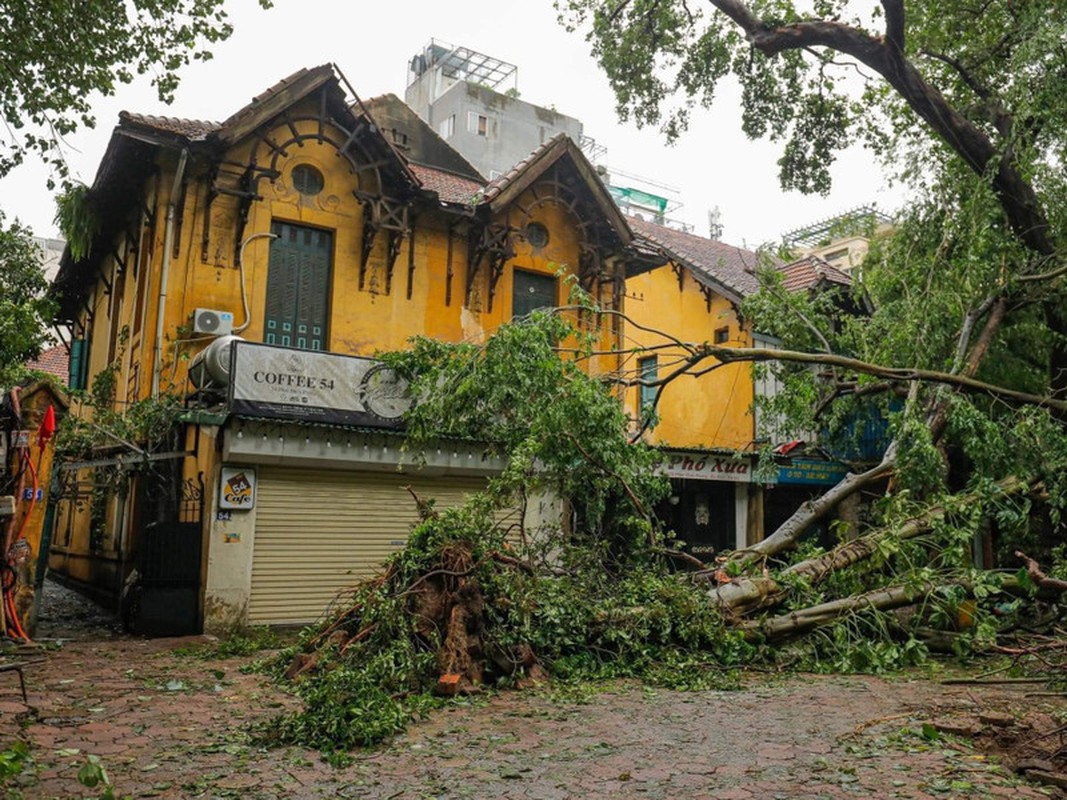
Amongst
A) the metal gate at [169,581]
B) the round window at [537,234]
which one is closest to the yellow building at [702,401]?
the round window at [537,234]

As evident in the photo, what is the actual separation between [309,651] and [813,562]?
611cm

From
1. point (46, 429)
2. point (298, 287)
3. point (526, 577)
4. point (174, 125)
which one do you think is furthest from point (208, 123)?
point (526, 577)

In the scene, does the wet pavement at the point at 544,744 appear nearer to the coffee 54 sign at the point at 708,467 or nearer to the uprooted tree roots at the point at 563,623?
the uprooted tree roots at the point at 563,623

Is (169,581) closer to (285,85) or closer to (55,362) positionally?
(285,85)

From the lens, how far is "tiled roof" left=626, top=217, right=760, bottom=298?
20594 mm

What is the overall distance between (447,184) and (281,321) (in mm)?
4635

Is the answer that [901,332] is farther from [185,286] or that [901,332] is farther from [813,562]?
[185,286]

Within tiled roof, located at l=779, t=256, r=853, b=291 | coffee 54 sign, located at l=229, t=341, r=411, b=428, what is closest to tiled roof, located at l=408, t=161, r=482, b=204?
coffee 54 sign, located at l=229, t=341, r=411, b=428

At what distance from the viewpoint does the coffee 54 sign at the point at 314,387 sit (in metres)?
11.9

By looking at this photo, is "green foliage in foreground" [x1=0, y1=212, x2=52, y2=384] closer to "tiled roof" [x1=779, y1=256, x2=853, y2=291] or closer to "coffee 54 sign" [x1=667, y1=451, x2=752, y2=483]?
"coffee 54 sign" [x1=667, y1=451, x2=752, y2=483]

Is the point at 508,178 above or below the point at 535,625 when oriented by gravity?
above

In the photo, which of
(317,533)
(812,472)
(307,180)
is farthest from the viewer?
(812,472)

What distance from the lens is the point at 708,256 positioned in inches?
1001

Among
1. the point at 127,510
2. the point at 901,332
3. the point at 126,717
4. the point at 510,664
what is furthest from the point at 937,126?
the point at 127,510
